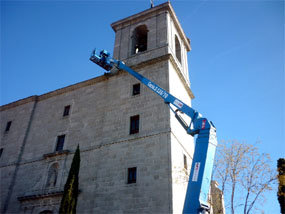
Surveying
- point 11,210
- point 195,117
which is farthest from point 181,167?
point 11,210

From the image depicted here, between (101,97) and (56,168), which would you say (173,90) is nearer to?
(101,97)

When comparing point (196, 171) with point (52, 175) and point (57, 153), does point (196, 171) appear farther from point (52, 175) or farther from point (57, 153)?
point (52, 175)

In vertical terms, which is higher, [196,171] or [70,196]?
[196,171]

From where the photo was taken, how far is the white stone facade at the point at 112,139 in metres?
16.6

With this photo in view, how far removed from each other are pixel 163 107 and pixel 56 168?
8.79m

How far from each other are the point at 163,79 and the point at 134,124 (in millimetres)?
3722

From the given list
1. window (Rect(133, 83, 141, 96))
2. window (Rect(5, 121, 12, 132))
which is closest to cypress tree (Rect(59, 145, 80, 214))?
window (Rect(133, 83, 141, 96))

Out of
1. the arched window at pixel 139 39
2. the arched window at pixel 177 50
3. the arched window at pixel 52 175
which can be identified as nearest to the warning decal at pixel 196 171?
the arched window at pixel 52 175

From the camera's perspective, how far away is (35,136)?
2339cm

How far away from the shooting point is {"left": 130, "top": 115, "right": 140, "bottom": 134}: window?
19.0 meters

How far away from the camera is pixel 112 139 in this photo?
63.0ft

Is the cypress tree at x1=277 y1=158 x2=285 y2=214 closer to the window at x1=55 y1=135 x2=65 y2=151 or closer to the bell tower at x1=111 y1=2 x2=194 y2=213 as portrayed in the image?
the bell tower at x1=111 y1=2 x2=194 y2=213

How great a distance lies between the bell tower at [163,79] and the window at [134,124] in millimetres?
393

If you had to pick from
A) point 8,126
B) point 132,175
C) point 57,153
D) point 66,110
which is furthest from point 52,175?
point 8,126
